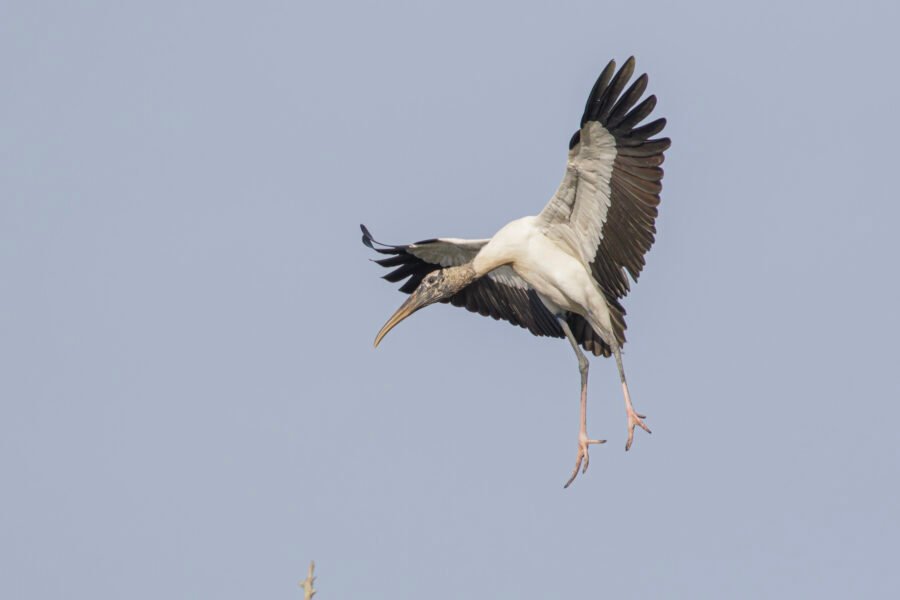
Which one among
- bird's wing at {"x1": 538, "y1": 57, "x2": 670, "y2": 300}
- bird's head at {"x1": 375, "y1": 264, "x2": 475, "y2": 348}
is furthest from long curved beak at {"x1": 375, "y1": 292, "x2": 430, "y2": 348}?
bird's wing at {"x1": 538, "y1": 57, "x2": 670, "y2": 300}

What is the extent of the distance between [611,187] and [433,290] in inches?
111

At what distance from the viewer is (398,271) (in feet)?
56.7

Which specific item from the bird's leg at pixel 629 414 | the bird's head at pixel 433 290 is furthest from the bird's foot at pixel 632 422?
the bird's head at pixel 433 290

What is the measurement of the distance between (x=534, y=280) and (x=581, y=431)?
1.68 m

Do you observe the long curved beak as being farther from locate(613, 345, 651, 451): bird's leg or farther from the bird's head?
locate(613, 345, 651, 451): bird's leg

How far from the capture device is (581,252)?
15102 mm

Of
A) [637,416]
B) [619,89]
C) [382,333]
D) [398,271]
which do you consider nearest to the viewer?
[619,89]

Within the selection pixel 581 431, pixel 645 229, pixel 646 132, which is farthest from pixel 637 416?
pixel 646 132

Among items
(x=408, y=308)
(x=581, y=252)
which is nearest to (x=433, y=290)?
(x=408, y=308)

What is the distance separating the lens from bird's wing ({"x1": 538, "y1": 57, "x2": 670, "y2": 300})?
14.0 metres

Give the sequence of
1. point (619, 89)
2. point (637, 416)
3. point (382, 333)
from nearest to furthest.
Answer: point (619, 89), point (637, 416), point (382, 333)

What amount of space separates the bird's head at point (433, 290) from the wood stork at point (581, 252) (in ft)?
0.04

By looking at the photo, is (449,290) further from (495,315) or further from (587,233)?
(587,233)

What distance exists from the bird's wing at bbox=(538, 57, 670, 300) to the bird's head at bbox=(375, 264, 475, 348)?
1.46 m
